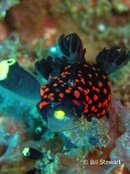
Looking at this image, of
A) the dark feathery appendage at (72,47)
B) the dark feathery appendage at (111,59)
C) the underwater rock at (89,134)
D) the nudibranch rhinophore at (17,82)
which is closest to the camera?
the underwater rock at (89,134)

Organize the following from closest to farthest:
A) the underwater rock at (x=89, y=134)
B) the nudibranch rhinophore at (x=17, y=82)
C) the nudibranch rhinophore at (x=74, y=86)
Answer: the nudibranch rhinophore at (x=74, y=86)
the underwater rock at (x=89, y=134)
the nudibranch rhinophore at (x=17, y=82)

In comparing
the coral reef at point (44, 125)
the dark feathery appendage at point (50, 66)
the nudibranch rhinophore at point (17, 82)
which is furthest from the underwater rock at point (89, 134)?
A: the dark feathery appendage at point (50, 66)

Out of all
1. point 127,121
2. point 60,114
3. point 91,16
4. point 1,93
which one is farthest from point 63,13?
point 60,114

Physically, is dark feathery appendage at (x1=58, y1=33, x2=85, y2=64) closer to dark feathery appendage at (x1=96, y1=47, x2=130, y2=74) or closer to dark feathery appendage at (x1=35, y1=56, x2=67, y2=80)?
dark feathery appendage at (x1=35, y1=56, x2=67, y2=80)

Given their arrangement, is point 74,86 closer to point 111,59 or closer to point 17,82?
point 17,82

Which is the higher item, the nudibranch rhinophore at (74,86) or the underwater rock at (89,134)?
the nudibranch rhinophore at (74,86)

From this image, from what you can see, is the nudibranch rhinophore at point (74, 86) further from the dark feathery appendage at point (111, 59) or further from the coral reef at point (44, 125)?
the coral reef at point (44, 125)
